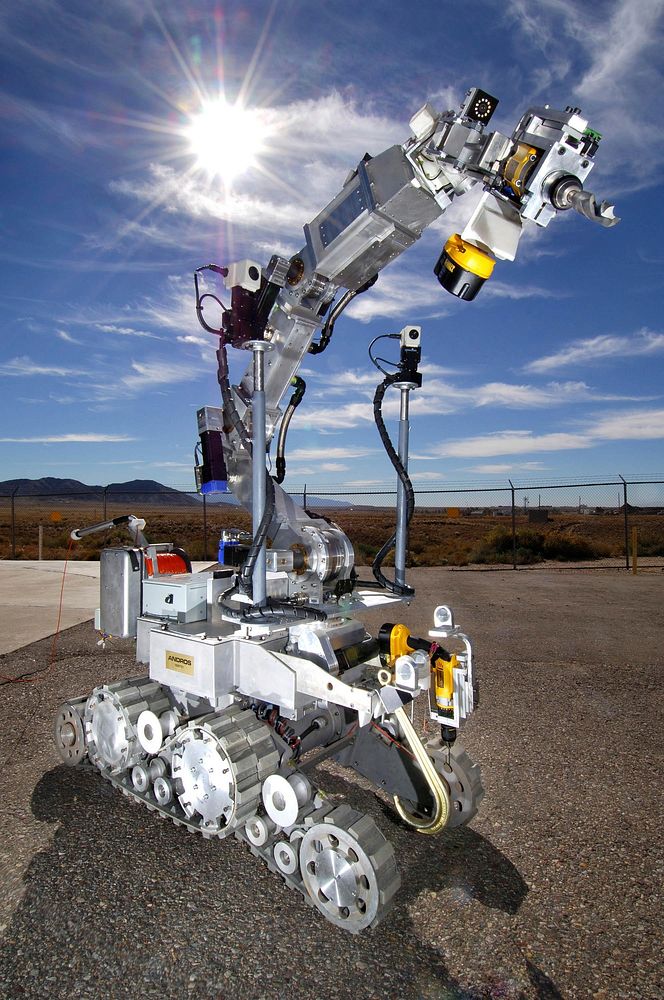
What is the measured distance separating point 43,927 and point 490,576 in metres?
13.0

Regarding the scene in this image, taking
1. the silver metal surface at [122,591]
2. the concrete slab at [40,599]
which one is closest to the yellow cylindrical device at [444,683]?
the silver metal surface at [122,591]

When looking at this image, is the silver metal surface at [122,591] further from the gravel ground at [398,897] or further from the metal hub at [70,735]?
the gravel ground at [398,897]

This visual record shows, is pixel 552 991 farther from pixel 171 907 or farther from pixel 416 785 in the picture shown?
pixel 171 907

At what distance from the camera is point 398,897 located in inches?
119

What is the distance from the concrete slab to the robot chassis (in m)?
5.07

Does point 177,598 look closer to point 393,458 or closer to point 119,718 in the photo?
point 119,718

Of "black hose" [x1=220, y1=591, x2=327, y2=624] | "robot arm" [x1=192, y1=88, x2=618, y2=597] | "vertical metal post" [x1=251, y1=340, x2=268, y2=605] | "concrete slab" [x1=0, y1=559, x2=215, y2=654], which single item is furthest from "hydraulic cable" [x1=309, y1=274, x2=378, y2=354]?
"concrete slab" [x1=0, y1=559, x2=215, y2=654]

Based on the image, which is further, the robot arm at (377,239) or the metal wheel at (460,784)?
the metal wheel at (460,784)

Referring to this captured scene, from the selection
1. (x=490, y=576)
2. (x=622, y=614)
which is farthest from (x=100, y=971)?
(x=490, y=576)

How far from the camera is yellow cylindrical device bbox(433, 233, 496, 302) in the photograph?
107 inches

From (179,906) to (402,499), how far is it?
260cm

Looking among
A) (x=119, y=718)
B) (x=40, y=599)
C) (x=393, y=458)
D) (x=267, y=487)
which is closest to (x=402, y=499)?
(x=393, y=458)

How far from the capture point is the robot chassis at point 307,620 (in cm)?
271

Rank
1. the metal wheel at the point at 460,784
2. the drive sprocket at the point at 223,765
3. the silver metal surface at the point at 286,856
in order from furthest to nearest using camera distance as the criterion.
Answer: the metal wheel at the point at 460,784
the drive sprocket at the point at 223,765
the silver metal surface at the point at 286,856
